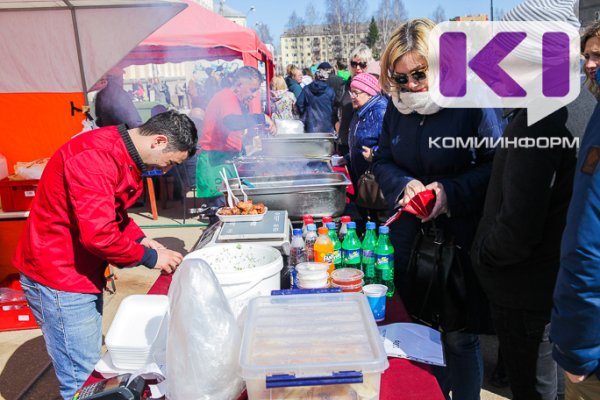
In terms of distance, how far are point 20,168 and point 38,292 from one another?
2256 mm

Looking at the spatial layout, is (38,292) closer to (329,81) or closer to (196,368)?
(196,368)

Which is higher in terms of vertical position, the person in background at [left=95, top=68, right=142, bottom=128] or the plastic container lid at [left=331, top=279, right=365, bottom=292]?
the person in background at [left=95, top=68, right=142, bottom=128]

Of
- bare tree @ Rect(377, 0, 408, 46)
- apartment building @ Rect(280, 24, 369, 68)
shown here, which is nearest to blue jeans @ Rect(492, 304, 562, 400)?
bare tree @ Rect(377, 0, 408, 46)

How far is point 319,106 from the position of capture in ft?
25.7

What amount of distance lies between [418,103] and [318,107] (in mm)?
5871

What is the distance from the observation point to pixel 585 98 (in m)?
1.57

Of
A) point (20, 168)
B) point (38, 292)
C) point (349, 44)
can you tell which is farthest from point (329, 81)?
point (349, 44)

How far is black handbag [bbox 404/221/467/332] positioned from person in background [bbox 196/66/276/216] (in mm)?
3057

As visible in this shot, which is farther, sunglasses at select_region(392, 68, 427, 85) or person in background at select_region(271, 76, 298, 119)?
person in background at select_region(271, 76, 298, 119)

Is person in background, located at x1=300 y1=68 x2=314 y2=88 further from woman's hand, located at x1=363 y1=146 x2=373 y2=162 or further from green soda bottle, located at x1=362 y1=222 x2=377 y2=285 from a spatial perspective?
green soda bottle, located at x1=362 y1=222 x2=377 y2=285

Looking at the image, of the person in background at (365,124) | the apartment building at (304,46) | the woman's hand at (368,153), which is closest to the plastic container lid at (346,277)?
the person in background at (365,124)

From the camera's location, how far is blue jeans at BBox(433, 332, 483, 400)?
80.7 inches

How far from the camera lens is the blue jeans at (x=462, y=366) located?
2049mm

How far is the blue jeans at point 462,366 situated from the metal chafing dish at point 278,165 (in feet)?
6.51
